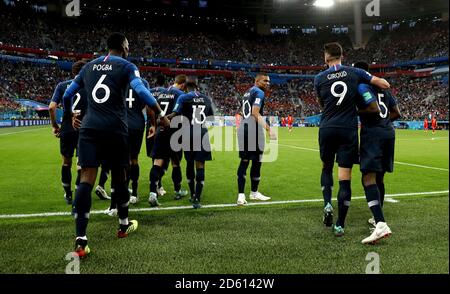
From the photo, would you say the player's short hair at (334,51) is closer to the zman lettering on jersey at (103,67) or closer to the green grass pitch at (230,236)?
the green grass pitch at (230,236)

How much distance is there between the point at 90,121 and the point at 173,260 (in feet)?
5.93

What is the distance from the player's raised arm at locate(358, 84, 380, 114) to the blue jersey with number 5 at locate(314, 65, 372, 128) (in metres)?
0.06

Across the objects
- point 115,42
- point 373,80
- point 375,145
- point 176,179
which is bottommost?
point 176,179

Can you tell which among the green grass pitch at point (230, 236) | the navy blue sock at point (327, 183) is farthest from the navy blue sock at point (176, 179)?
the navy blue sock at point (327, 183)

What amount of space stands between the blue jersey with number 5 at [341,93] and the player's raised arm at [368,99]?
6 centimetres

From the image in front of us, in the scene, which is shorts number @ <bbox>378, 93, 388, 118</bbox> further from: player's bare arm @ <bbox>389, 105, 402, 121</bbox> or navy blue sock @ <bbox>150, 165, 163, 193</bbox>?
navy blue sock @ <bbox>150, 165, 163, 193</bbox>

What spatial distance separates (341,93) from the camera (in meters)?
4.89

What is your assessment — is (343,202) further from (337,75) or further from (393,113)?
(337,75)

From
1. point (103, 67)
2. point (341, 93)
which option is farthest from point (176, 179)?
point (341, 93)

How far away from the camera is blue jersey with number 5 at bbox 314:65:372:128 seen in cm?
A: 479

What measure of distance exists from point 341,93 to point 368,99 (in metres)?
0.34

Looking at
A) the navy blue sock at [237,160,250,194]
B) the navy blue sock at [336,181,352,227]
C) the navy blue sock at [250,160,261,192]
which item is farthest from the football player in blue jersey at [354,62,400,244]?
the navy blue sock at [250,160,261,192]

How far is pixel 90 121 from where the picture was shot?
435 cm
